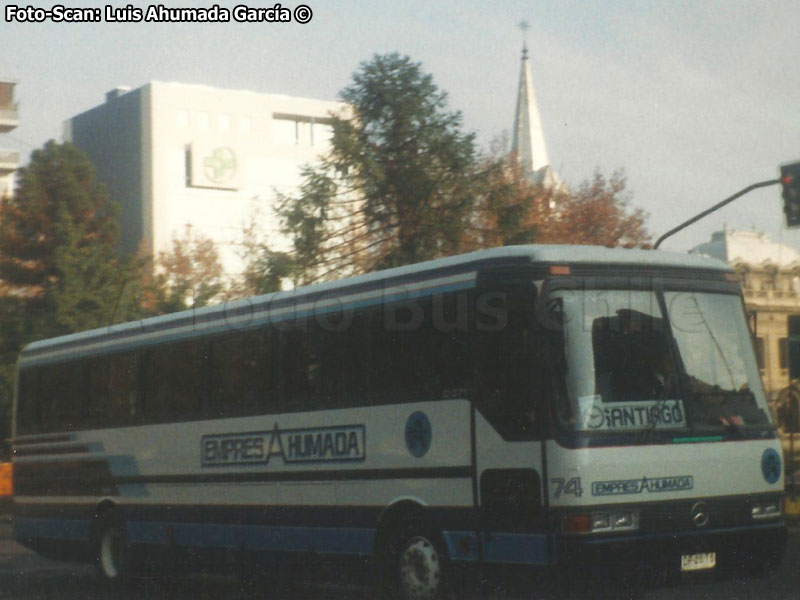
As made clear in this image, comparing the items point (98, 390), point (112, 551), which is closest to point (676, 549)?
point (112, 551)

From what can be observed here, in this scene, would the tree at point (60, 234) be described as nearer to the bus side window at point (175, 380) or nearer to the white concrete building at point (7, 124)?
the white concrete building at point (7, 124)

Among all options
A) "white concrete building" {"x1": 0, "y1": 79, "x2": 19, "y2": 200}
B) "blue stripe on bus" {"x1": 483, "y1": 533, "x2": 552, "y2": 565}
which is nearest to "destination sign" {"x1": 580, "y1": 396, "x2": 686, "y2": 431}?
"blue stripe on bus" {"x1": 483, "y1": 533, "x2": 552, "y2": 565}

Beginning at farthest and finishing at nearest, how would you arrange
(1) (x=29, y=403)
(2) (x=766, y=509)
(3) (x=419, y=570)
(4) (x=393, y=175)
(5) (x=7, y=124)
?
(5) (x=7, y=124)
(4) (x=393, y=175)
(1) (x=29, y=403)
(3) (x=419, y=570)
(2) (x=766, y=509)

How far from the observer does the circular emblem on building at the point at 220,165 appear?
91188mm

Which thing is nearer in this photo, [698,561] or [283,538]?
[698,561]

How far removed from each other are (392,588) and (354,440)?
1376 mm

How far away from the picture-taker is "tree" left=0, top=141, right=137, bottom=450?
4397 centimetres

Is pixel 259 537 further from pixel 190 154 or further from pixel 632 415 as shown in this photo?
pixel 190 154

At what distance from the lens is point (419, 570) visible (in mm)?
11398

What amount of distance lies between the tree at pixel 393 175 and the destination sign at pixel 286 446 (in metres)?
11.4

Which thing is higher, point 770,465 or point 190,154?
point 190,154

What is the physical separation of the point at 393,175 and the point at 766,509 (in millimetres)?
16035

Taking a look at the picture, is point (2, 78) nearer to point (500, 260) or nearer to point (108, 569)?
point (108, 569)

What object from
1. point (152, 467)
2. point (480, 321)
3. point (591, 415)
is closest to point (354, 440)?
point (480, 321)
